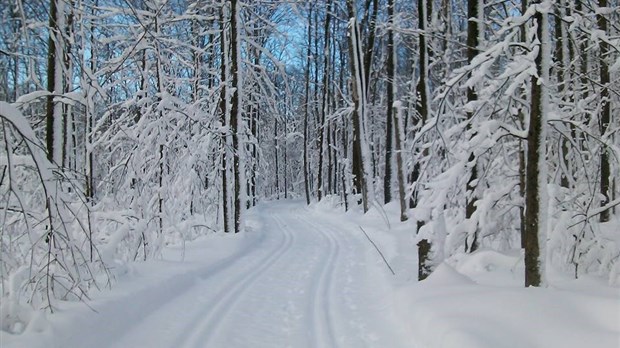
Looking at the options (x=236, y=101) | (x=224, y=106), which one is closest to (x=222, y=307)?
(x=236, y=101)

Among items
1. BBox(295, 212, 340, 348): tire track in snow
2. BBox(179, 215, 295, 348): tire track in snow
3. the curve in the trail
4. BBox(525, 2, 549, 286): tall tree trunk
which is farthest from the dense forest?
BBox(295, 212, 340, 348): tire track in snow

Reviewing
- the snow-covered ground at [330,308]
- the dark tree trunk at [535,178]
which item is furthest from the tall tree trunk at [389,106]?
the dark tree trunk at [535,178]

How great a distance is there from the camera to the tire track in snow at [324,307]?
571cm

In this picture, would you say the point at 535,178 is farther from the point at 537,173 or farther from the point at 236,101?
the point at 236,101

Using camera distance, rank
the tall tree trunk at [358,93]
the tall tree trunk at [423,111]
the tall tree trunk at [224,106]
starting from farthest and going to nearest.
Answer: the tall tree trunk at [358,93], the tall tree trunk at [224,106], the tall tree trunk at [423,111]

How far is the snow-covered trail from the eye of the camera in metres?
5.59

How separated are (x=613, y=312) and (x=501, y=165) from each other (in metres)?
4.94

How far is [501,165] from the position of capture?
28.4 ft

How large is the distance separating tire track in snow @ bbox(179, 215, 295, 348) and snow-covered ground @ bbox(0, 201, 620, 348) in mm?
23

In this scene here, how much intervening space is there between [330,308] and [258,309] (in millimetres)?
1113

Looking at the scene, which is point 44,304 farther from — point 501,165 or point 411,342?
point 501,165

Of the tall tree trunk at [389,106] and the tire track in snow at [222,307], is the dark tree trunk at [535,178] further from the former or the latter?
the tall tree trunk at [389,106]

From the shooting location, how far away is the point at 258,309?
7082 millimetres

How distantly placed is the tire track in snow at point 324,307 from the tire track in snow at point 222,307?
1261 millimetres
